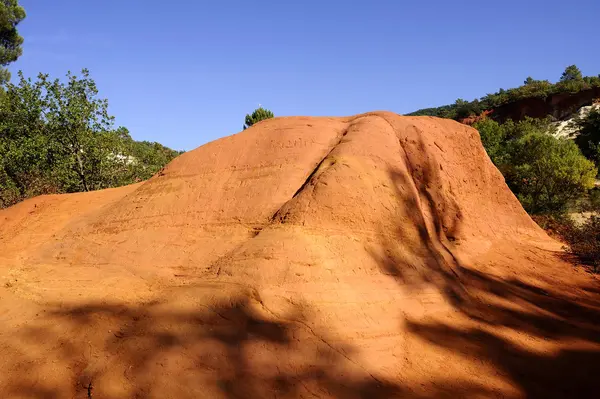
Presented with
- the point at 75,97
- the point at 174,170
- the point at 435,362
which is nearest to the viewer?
the point at 435,362

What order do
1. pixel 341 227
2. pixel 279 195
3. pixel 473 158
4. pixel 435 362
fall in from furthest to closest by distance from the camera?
pixel 473 158, pixel 279 195, pixel 341 227, pixel 435 362

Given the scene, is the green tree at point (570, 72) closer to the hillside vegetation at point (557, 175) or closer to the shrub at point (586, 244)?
the hillside vegetation at point (557, 175)

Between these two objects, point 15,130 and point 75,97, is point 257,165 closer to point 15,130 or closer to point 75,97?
point 75,97

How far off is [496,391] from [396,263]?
1.85 metres

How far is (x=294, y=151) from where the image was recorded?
7043 mm

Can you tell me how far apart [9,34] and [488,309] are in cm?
2643

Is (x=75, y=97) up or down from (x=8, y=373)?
up

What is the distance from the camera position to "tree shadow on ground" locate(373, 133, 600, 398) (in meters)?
4.53

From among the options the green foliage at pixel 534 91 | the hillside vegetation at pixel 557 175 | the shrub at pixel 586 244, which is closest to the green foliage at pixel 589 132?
the hillside vegetation at pixel 557 175

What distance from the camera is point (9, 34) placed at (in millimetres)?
22469

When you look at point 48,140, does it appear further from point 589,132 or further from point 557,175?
point 589,132

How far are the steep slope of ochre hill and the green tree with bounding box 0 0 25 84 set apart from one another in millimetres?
18468

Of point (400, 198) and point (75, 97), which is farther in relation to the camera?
point (75, 97)

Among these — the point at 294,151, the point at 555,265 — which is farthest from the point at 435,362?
the point at 555,265
